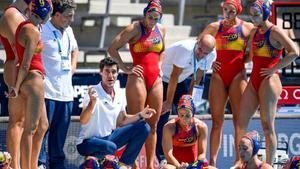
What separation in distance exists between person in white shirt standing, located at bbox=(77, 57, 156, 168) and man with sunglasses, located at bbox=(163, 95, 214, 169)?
0.92 ft

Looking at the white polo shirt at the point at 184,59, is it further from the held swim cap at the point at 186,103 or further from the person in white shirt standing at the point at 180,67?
the held swim cap at the point at 186,103

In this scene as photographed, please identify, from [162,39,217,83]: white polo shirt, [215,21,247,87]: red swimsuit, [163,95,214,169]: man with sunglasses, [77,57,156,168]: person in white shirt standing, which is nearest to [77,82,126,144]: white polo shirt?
[77,57,156,168]: person in white shirt standing

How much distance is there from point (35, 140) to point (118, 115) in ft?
3.78

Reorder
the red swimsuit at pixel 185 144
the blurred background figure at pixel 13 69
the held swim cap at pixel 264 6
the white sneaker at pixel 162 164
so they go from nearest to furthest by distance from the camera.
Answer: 1. the blurred background figure at pixel 13 69
2. the white sneaker at pixel 162 164
3. the red swimsuit at pixel 185 144
4. the held swim cap at pixel 264 6

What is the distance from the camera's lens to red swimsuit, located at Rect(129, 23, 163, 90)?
472 inches

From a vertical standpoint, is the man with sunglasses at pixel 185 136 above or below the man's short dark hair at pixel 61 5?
below

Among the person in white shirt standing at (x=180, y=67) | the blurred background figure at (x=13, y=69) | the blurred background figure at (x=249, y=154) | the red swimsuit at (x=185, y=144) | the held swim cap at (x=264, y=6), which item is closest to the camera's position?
the blurred background figure at (x=13, y=69)

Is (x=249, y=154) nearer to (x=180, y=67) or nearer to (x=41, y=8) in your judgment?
(x=180, y=67)

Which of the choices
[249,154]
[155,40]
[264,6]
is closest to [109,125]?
[155,40]

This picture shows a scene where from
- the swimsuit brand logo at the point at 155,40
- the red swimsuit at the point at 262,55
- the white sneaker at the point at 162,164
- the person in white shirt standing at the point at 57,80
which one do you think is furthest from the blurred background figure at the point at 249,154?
the person in white shirt standing at the point at 57,80

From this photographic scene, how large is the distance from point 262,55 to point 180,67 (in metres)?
0.92

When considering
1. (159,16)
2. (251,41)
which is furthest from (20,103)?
(251,41)

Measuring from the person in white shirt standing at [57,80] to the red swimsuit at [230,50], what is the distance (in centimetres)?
180

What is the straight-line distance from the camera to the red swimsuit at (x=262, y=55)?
12055 mm
